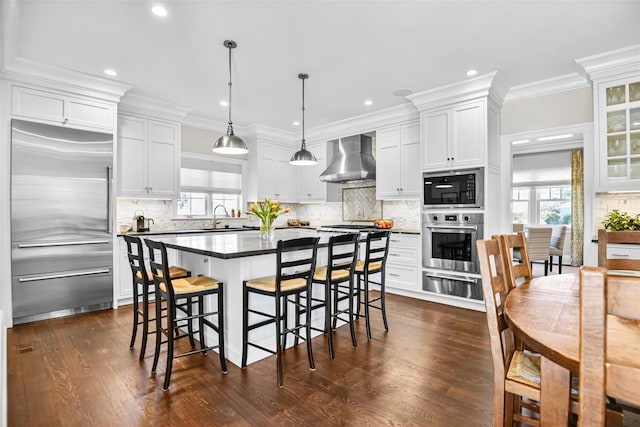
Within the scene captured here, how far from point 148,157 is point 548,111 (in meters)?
5.21

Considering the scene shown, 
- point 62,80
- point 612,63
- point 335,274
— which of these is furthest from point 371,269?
point 62,80

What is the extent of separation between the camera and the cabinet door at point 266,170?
621cm

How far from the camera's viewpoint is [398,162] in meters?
5.12

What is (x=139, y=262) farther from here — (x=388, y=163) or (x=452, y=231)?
(x=388, y=163)

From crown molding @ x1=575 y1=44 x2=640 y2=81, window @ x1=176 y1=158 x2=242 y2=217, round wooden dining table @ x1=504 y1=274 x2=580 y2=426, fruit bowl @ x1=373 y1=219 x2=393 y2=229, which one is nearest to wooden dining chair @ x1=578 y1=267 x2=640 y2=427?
round wooden dining table @ x1=504 y1=274 x2=580 y2=426

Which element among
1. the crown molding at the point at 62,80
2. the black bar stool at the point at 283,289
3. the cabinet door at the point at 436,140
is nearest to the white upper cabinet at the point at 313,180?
the cabinet door at the point at 436,140

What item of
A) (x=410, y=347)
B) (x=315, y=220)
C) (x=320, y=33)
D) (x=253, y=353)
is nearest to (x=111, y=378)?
(x=253, y=353)

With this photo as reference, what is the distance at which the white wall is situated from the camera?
383 cm

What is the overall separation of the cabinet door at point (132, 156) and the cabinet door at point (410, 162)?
368 centimetres

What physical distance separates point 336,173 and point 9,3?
13.7 ft

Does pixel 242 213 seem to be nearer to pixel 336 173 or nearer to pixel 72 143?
pixel 336 173

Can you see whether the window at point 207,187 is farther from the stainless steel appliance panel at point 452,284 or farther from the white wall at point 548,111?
the white wall at point 548,111

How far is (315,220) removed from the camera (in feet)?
22.7

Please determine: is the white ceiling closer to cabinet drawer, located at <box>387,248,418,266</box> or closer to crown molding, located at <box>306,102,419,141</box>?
crown molding, located at <box>306,102,419,141</box>
